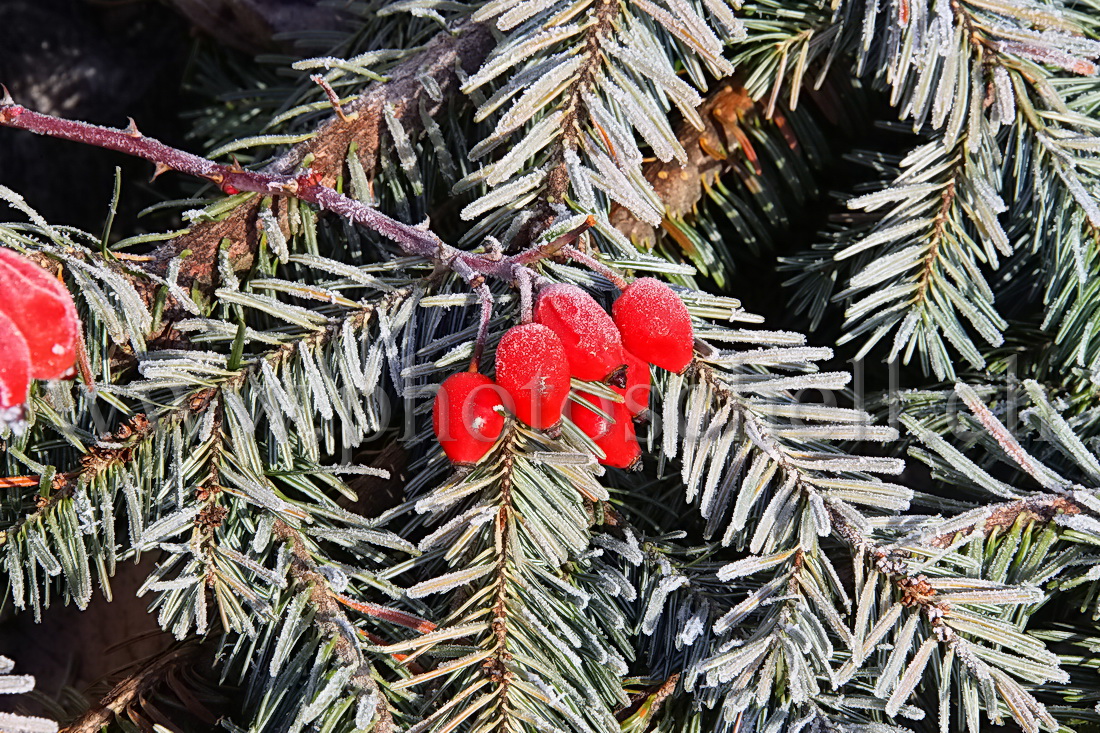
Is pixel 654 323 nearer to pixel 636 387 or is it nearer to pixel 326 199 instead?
pixel 636 387

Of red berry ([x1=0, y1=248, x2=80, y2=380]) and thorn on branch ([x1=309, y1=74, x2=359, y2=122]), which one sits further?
thorn on branch ([x1=309, y1=74, x2=359, y2=122])

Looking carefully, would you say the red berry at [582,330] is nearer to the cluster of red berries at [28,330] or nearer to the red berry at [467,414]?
the red berry at [467,414]

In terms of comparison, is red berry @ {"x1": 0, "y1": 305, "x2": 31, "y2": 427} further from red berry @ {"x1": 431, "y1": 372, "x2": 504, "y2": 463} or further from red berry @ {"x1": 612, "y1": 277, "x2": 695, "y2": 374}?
red berry @ {"x1": 612, "y1": 277, "x2": 695, "y2": 374}

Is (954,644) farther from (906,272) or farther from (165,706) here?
(165,706)

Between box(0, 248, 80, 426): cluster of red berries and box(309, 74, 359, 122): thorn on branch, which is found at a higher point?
box(309, 74, 359, 122): thorn on branch

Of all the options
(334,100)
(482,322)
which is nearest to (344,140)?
(334,100)

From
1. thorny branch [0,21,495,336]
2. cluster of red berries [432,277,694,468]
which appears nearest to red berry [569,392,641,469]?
cluster of red berries [432,277,694,468]
